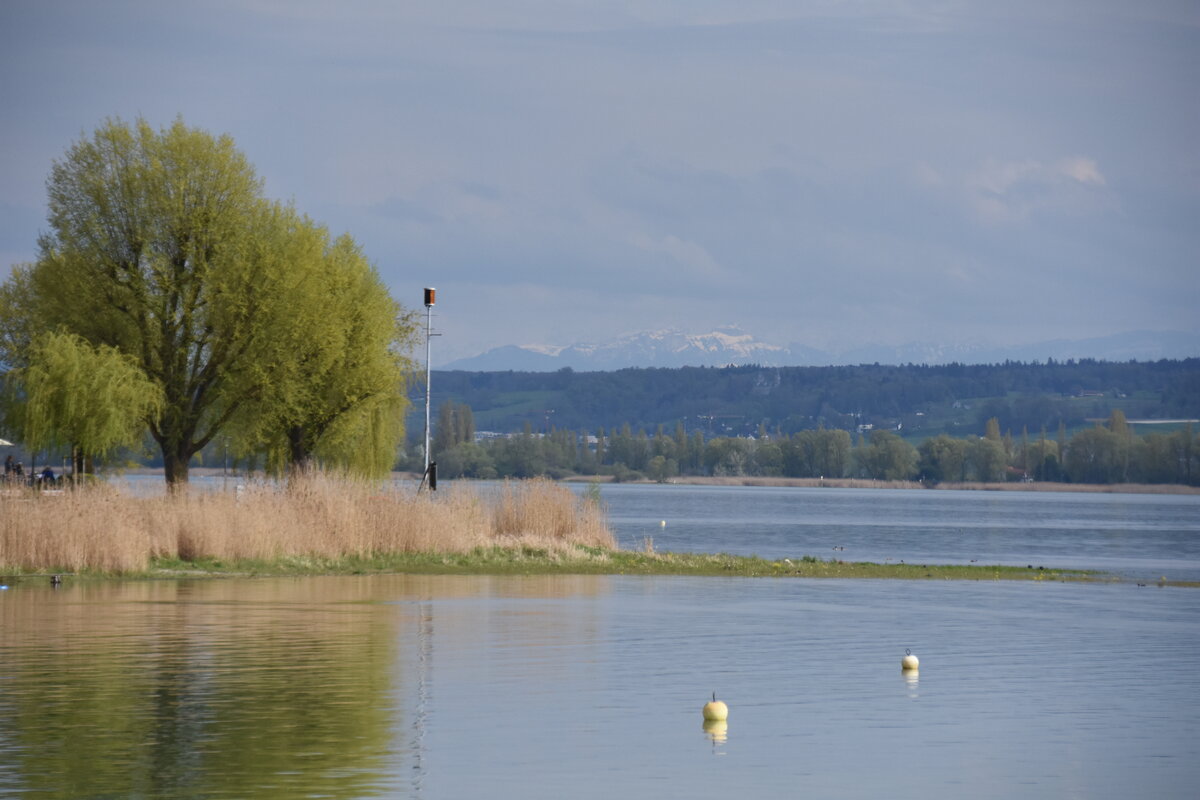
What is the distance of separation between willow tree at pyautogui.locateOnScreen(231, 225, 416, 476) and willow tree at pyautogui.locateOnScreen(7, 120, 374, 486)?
573mm

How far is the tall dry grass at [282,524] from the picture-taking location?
3309 centimetres

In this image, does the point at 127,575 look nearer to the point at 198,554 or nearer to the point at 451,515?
the point at 198,554

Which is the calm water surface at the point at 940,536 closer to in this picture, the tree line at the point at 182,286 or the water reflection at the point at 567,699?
the tree line at the point at 182,286

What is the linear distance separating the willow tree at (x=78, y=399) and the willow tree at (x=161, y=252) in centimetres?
245

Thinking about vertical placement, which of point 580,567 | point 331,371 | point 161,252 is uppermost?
point 161,252

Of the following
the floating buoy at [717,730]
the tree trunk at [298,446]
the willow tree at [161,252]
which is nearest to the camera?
the floating buoy at [717,730]

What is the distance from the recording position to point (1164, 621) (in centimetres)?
2891

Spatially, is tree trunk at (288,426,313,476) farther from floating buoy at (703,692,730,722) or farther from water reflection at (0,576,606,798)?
floating buoy at (703,692,730,722)

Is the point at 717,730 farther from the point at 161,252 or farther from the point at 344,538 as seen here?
the point at 161,252

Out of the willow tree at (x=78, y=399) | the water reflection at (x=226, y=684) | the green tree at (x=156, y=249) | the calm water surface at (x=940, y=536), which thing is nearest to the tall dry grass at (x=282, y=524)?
the water reflection at (x=226, y=684)

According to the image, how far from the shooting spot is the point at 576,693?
17641 millimetres

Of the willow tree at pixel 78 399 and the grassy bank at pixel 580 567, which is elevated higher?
the willow tree at pixel 78 399

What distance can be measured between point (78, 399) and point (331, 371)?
31.5 feet

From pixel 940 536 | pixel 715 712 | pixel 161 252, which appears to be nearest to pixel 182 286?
pixel 161 252
